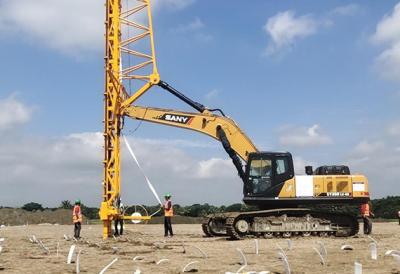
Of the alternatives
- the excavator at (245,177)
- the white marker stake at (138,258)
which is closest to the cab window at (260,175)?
the excavator at (245,177)

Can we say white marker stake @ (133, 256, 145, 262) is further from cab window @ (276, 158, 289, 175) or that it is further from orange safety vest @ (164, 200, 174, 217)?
orange safety vest @ (164, 200, 174, 217)

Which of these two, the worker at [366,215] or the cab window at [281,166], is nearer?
Result: the cab window at [281,166]

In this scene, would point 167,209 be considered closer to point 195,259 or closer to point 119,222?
point 119,222

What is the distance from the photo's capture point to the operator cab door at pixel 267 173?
75.7ft

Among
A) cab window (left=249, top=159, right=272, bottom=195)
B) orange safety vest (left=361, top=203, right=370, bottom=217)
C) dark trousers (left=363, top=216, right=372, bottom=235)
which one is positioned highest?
cab window (left=249, top=159, right=272, bottom=195)

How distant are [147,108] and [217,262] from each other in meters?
13.0

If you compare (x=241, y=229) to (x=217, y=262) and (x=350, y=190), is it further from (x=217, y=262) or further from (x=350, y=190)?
(x=217, y=262)

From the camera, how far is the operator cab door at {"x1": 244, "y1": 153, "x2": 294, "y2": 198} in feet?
75.7

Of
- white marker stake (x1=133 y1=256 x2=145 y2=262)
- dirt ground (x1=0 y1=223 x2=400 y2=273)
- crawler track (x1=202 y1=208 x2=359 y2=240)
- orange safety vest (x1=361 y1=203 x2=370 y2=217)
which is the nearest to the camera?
dirt ground (x1=0 y1=223 x2=400 y2=273)

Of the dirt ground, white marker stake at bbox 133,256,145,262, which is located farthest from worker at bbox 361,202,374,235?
white marker stake at bbox 133,256,145,262

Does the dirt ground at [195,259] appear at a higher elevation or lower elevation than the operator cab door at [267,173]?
lower

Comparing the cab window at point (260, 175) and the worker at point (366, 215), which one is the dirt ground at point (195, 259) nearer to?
the cab window at point (260, 175)

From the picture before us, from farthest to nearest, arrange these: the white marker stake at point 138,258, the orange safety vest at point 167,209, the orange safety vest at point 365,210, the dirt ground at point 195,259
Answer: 1. the orange safety vest at point 167,209
2. the orange safety vest at point 365,210
3. the white marker stake at point 138,258
4. the dirt ground at point 195,259

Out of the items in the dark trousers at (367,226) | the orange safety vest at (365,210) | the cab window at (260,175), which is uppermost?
the cab window at (260,175)
